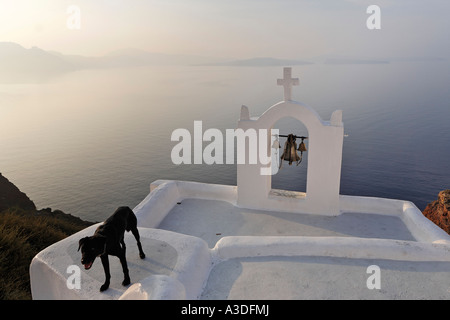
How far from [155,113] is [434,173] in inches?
2048

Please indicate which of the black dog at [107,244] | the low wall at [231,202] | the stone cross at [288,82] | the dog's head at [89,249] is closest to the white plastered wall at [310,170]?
the stone cross at [288,82]

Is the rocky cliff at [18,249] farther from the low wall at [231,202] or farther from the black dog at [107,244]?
the black dog at [107,244]

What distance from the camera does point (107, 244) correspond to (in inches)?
220

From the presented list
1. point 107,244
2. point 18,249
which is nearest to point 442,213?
point 107,244

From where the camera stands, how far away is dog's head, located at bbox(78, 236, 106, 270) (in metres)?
5.29

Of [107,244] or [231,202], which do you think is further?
[231,202]

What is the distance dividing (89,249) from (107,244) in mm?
327

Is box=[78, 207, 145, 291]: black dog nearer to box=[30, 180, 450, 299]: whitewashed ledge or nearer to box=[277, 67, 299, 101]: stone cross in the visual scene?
box=[30, 180, 450, 299]: whitewashed ledge

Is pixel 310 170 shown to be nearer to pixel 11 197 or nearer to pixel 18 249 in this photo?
pixel 18 249

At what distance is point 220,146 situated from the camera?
2060 inches

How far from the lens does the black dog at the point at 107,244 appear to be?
5.31 meters

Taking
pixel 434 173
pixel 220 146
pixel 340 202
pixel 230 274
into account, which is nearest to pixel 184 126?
pixel 220 146
